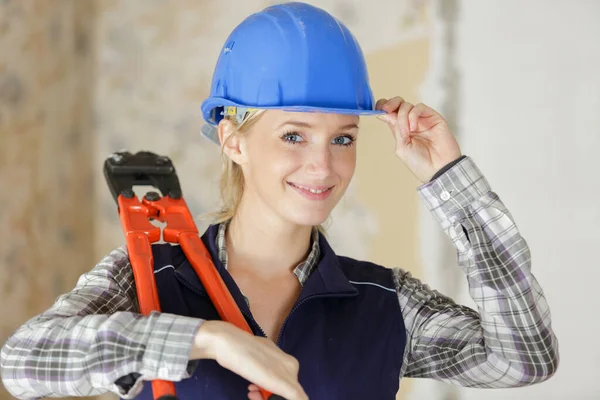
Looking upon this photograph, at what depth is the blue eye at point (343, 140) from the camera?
1.59 metres

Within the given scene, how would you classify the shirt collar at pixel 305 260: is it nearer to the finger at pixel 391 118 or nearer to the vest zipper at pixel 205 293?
the vest zipper at pixel 205 293

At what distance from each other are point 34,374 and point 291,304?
0.56 metres

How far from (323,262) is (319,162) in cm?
26

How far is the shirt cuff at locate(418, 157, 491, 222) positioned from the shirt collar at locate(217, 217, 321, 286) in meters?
0.31

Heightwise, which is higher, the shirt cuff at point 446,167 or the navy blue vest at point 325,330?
the shirt cuff at point 446,167

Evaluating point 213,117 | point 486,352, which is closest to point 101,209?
point 213,117

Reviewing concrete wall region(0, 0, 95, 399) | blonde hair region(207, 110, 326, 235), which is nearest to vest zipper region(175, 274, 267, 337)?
blonde hair region(207, 110, 326, 235)

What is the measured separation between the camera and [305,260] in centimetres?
172

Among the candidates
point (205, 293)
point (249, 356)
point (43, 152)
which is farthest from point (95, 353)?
point (43, 152)

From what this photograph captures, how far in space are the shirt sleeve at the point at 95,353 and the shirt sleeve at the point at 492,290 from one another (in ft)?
1.82

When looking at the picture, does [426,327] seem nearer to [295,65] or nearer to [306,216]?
[306,216]

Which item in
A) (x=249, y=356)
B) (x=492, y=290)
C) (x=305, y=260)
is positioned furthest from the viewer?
(x=305, y=260)

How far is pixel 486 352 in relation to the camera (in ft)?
5.05

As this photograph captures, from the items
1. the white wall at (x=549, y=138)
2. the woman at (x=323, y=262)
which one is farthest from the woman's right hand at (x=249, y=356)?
the white wall at (x=549, y=138)
